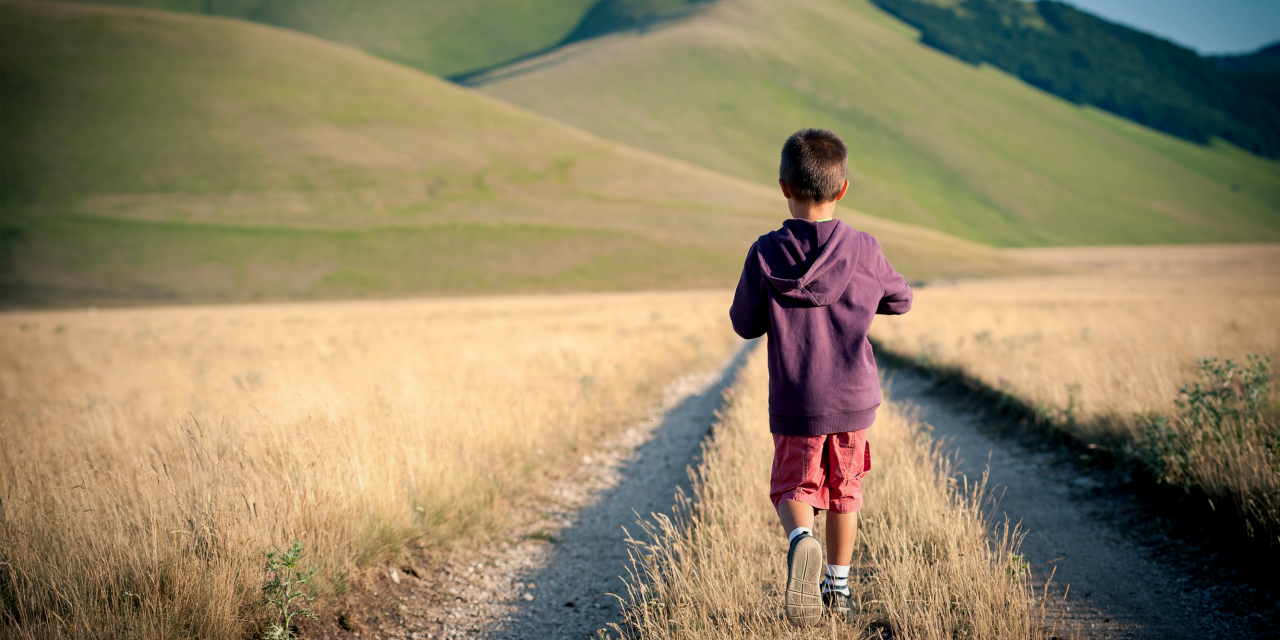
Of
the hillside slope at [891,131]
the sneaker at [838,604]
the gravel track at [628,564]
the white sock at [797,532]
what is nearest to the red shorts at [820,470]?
the white sock at [797,532]

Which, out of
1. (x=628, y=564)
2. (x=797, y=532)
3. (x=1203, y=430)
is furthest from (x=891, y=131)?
(x=797, y=532)

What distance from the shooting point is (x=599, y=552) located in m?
5.40

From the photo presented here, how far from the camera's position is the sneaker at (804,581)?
297cm

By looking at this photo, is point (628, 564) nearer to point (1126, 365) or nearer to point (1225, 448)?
point (1225, 448)

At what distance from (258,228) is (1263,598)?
81.6 m

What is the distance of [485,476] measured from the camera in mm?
6371

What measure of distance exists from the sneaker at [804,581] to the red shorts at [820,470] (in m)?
0.33

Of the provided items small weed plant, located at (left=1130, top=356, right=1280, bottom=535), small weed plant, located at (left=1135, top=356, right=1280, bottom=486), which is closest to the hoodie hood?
small weed plant, located at (left=1130, top=356, right=1280, bottom=535)

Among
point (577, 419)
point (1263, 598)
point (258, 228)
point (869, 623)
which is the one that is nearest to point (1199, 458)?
point (1263, 598)

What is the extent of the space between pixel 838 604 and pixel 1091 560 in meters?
2.40

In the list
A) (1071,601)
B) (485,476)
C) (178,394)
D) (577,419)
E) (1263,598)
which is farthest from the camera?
(178,394)

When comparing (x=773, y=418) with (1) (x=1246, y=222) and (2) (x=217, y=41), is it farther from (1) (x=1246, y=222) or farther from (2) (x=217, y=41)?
(1) (x=1246, y=222)

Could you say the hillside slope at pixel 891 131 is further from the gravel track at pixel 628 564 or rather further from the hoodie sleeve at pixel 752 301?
the hoodie sleeve at pixel 752 301

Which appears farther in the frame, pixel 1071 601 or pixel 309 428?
pixel 309 428
